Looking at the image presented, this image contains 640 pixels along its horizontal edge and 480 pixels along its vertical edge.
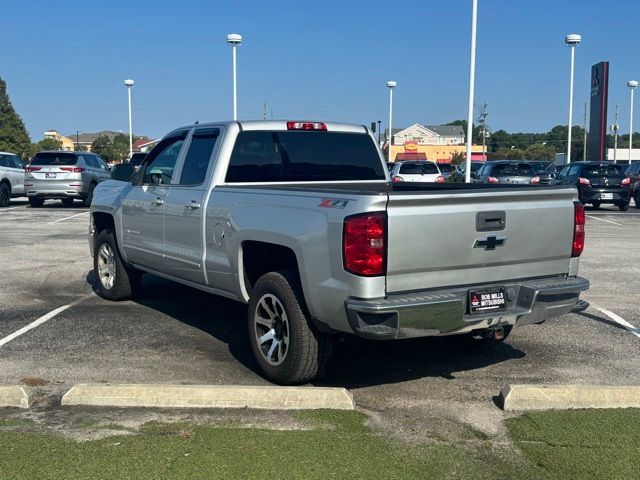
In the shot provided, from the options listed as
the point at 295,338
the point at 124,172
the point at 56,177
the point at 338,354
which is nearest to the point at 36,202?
the point at 56,177

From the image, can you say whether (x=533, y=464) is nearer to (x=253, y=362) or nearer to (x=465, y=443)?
(x=465, y=443)

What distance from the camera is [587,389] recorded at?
4.82m

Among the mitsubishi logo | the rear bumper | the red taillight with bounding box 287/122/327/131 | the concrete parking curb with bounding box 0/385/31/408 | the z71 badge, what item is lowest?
the concrete parking curb with bounding box 0/385/31/408

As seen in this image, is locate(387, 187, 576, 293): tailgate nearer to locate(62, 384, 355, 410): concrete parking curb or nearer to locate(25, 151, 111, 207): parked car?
locate(62, 384, 355, 410): concrete parking curb

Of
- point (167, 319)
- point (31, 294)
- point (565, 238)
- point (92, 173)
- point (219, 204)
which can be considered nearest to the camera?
point (565, 238)

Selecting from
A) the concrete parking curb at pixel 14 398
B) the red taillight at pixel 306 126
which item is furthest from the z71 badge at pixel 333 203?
the concrete parking curb at pixel 14 398

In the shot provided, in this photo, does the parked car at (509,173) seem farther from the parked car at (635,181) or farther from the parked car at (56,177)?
the parked car at (56,177)

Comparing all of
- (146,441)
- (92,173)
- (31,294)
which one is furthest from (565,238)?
(92,173)

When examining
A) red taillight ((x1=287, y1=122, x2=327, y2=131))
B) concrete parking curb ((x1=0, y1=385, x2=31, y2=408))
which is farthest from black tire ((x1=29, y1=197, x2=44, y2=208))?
concrete parking curb ((x1=0, y1=385, x2=31, y2=408))

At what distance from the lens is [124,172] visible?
25.7ft

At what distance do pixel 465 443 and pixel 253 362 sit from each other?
2.21 meters

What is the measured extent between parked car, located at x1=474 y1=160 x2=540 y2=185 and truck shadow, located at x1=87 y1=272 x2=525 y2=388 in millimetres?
15397

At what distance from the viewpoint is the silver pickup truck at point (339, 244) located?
15.0 feet

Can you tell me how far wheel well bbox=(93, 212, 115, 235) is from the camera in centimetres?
832
